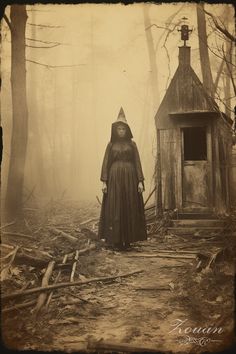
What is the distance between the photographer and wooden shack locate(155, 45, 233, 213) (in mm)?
8383

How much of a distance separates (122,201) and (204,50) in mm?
3090

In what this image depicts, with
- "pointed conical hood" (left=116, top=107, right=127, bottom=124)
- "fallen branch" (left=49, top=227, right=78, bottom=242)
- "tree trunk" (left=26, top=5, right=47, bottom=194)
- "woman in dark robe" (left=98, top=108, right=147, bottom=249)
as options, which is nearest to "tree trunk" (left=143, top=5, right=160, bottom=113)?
"pointed conical hood" (left=116, top=107, right=127, bottom=124)

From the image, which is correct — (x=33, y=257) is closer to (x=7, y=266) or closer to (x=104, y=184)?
(x=7, y=266)

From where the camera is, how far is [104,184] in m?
6.98

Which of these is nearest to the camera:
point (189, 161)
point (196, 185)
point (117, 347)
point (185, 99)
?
point (117, 347)

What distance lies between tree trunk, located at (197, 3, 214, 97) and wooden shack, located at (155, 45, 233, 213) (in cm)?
82

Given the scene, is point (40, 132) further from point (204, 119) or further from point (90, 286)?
point (204, 119)

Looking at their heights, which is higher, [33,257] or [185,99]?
[185,99]

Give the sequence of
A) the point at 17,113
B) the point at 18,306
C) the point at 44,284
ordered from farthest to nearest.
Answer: the point at 17,113, the point at 44,284, the point at 18,306

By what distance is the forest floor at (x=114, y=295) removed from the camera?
4137 millimetres

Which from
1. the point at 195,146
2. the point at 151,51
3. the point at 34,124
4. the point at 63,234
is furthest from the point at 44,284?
the point at 195,146

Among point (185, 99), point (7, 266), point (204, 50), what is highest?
point (204, 50)

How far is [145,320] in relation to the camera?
4426 millimetres

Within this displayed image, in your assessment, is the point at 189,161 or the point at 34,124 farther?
the point at 189,161
